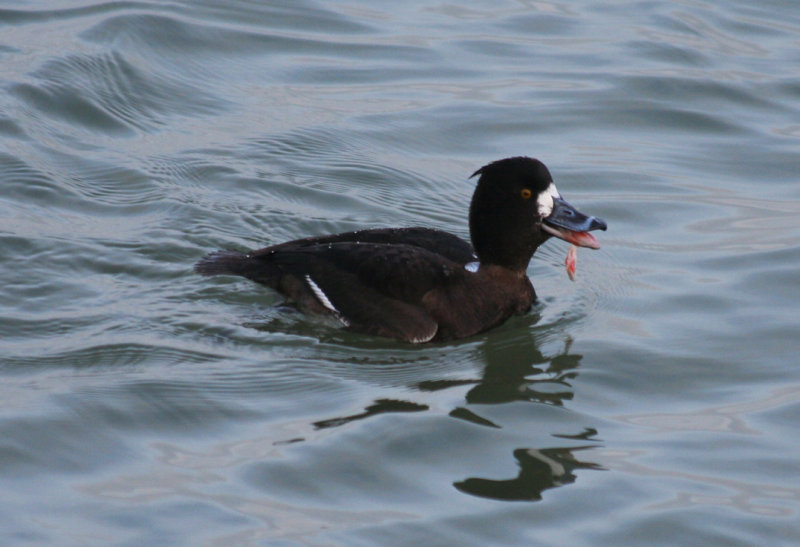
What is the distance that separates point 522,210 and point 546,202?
137mm

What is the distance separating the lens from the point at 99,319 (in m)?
6.91

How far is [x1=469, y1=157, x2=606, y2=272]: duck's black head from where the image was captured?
23.3ft

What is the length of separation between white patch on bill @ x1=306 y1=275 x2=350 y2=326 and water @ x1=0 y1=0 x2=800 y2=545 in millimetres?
83

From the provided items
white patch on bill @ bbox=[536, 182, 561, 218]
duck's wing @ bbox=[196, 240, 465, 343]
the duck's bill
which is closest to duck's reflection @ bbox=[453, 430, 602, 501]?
duck's wing @ bbox=[196, 240, 465, 343]

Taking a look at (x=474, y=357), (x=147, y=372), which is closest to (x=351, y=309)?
(x=474, y=357)

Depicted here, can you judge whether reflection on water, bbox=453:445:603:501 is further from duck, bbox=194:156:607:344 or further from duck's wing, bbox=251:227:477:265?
duck's wing, bbox=251:227:477:265

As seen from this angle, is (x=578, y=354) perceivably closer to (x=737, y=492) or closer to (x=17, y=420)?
(x=737, y=492)

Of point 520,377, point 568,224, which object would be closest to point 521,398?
point 520,377

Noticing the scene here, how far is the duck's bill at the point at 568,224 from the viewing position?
707 centimetres

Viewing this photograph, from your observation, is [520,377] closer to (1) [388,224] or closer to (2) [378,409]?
(2) [378,409]

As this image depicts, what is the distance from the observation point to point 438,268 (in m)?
7.03

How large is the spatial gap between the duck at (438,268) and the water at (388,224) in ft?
0.43

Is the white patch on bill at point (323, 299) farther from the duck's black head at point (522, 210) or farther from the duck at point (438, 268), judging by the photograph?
the duck's black head at point (522, 210)

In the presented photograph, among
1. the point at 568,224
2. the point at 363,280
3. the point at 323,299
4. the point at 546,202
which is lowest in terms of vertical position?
the point at 323,299
